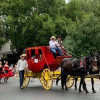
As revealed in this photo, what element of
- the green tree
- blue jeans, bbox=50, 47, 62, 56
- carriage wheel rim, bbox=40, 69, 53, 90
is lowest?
carriage wheel rim, bbox=40, 69, 53, 90

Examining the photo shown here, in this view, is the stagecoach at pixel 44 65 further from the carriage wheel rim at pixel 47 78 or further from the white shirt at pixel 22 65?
the white shirt at pixel 22 65

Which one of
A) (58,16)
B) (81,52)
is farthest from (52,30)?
(81,52)

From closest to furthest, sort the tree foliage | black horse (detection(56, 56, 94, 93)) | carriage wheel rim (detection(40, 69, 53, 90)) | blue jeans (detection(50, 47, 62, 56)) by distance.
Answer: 1. black horse (detection(56, 56, 94, 93))
2. carriage wheel rim (detection(40, 69, 53, 90))
3. blue jeans (detection(50, 47, 62, 56))
4. the tree foliage

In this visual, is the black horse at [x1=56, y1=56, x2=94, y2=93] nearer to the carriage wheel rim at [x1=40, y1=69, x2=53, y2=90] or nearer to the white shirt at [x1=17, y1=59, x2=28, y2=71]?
the carriage wheel rim at [x1=40, y1=69, x2=53, y2=90]

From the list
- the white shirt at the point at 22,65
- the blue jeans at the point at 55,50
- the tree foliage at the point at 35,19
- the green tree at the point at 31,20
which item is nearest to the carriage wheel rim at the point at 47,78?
the blue jeans at the point at 55,50

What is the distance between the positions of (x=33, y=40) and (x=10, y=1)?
6733 mm

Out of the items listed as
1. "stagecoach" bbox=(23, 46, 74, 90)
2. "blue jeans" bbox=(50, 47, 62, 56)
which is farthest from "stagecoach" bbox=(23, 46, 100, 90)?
"blue jeans" bbox=(50, 47, 62, 56)

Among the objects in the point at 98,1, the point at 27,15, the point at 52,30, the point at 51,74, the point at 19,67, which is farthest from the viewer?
the point at 98,1

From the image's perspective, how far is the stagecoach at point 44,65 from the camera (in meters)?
14.1

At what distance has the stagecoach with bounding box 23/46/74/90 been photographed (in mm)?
14114

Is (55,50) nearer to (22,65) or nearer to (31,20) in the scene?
(22,65)

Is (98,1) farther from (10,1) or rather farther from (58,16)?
(10,1)

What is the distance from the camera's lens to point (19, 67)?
15.4 m

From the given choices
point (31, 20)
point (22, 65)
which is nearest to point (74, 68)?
point (22, 65)
